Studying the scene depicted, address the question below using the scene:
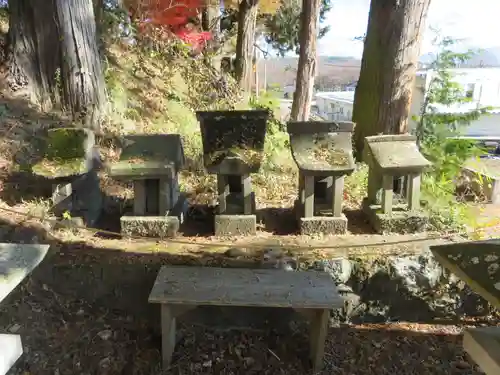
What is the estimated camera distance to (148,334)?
12.2ft

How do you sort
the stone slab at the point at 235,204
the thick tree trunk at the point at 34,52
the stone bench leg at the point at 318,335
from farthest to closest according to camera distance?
the thick tree trunk at the point at 34,52
the stone slab at the point at 235,204
the stone bench leg at the point at 318,335

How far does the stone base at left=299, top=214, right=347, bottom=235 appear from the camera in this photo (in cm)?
430

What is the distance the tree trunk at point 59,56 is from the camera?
5.78 m

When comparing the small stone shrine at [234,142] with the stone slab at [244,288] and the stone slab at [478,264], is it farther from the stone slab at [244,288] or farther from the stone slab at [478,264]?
the stone slab at [478,264]

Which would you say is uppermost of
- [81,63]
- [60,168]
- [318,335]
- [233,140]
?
[81,63]

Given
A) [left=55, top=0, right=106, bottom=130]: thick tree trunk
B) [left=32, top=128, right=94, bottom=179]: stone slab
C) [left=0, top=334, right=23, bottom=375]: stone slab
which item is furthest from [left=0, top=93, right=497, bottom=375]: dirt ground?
[left=55, top=0, right=106, bottom=130]: thick tree trunk

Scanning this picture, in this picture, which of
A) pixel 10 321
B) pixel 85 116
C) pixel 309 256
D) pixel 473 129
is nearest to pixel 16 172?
pixel 85 116

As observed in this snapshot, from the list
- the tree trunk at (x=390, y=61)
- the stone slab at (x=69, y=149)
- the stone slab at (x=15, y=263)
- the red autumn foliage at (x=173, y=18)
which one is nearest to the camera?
the stone slab at (x=15, y=263)

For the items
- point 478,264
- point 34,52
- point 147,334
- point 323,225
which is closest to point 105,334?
point 147,334

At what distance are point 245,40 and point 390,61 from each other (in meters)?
6.37

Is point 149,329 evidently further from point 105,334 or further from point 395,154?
point 395,154

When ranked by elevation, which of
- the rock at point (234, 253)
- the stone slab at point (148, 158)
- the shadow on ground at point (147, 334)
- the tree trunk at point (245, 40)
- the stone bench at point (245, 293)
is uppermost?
the tree trunk at point (245, 40)

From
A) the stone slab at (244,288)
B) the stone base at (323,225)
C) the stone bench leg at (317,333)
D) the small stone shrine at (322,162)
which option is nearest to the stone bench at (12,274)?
the stone slab at (244,288)

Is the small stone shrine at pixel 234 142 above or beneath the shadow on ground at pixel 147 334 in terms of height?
above
